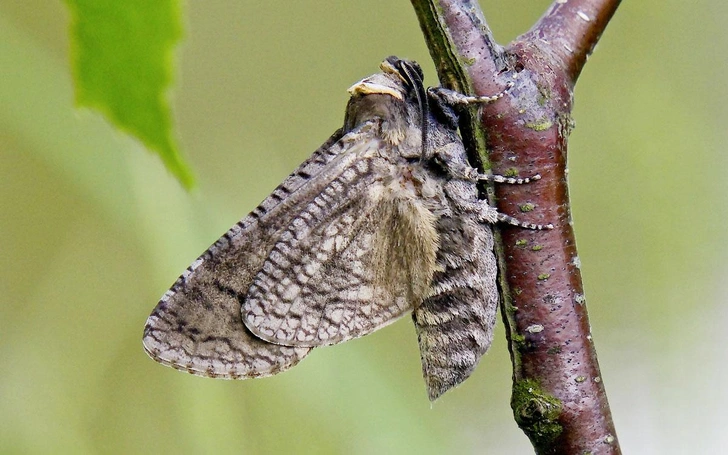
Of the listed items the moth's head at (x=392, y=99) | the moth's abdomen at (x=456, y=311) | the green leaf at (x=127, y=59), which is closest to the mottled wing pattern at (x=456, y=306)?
the moth's abdomen at (x=456, y=311)

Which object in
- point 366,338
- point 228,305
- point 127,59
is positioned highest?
point 127,59

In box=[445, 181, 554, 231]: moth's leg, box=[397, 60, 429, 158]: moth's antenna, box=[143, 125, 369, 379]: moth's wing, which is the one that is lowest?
box=[143, 125, 369, 379]: moth's wing

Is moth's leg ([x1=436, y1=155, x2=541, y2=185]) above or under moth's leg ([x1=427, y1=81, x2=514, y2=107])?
under

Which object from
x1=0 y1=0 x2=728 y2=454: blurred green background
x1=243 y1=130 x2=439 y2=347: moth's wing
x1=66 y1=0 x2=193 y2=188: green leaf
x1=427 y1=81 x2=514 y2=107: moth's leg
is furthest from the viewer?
x1=0 y1=0 x2=728 y2=454: blurred green background

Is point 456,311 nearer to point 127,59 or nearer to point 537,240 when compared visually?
point 537,240

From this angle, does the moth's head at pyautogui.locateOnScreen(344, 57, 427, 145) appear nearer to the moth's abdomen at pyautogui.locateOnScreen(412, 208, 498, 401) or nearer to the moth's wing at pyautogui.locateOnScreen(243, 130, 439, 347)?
the moth's wing at pyautogui.locateOnScreen(243, 130, 439, 347)

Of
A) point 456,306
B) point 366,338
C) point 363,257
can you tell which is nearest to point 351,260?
point 363,257

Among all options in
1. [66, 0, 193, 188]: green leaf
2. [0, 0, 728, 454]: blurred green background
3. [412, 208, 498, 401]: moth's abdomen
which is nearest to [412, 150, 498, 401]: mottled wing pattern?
[412, 208, 498, 401]: moth's abdomen

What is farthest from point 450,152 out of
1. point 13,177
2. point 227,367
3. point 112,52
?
point 13,177
